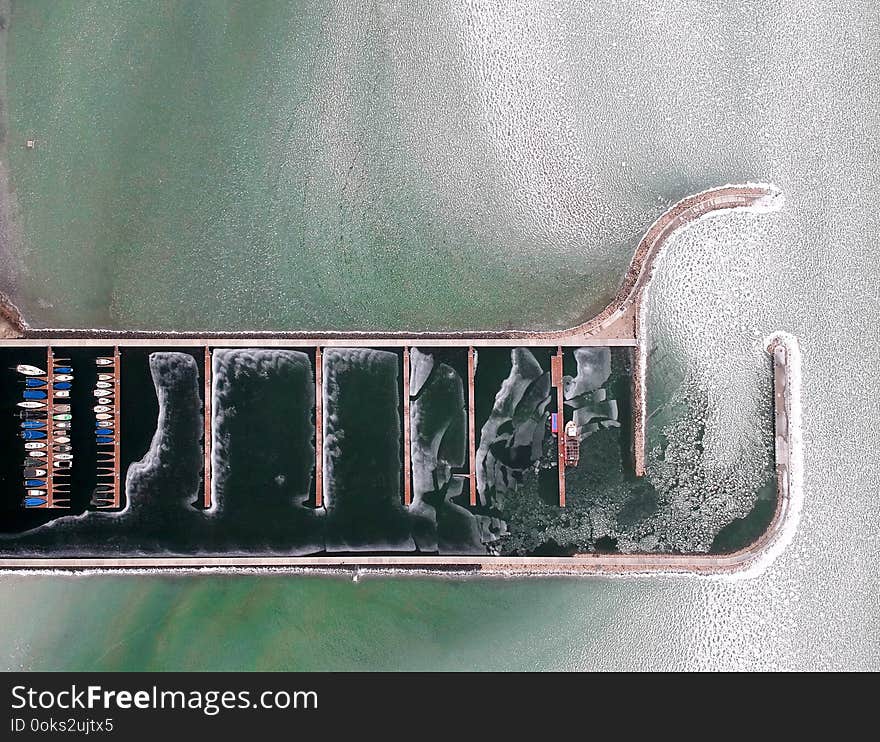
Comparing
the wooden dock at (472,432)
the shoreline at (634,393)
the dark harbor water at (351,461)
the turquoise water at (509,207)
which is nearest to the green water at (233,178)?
the turquoise water at (509,207)

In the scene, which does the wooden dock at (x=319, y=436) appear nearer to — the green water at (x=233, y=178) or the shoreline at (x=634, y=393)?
the shoreline at (x=634, y=393)

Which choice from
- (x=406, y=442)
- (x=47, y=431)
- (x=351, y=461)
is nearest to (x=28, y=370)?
(x=47, y=431)

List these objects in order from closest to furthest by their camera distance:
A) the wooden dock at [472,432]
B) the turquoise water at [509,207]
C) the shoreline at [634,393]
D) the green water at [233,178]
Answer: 1. the shoreline at [634,393]
2. the wooden dock at [472,432]
3. the turquoise water at [509,207]
4. the green water at [233,178]

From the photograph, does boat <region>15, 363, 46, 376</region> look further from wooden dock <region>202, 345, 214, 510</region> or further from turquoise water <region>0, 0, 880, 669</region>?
wooden dock <region>202, 345, 214, 510</region>

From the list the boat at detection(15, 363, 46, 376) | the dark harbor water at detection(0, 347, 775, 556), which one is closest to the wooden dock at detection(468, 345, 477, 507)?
the dark harbor water at detection(0, 347, 775, 556)

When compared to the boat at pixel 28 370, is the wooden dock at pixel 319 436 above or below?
below

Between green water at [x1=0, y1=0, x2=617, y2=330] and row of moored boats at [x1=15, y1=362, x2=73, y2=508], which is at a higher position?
green water at [x1=0, y1=0, x2=617, y2=330]
